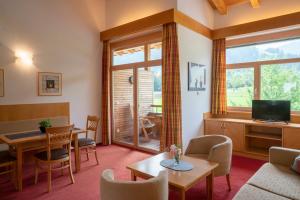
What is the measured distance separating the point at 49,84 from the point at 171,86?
2.56 m

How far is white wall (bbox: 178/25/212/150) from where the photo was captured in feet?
13.2

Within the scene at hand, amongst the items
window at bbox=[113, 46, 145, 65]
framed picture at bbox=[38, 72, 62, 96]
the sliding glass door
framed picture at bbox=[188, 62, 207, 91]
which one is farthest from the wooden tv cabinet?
framed picture at bbox=[38, 72, 62, 96]

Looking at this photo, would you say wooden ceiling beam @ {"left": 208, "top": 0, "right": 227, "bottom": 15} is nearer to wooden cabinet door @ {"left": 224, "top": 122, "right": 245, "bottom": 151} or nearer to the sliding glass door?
the sliding glass door

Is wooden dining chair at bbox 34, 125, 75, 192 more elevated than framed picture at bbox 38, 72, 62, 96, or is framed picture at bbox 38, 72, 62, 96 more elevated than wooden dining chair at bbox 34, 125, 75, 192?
framed picture at bbox 38, 72, 62, 96

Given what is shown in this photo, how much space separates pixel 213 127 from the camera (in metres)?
4.71

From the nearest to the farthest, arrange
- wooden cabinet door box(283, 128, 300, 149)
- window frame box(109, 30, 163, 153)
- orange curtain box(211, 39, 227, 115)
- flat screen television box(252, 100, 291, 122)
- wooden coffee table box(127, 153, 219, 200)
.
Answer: wooden coffee table box(127, 153, 219, 200) → wooden cabinet door box(283, 128, 300, 149) → flat screen television box(252, 100, 291, 122) → window frame box(109, 30, 163, 153) → orange curtain box(211, 39, 227, 115)

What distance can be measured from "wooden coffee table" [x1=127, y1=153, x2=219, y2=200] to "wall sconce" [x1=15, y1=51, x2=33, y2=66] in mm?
3061

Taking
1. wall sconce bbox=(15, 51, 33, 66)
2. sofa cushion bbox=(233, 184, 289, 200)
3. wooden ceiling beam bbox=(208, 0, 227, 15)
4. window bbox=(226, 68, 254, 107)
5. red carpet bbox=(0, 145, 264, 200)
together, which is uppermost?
wooden ceiling beam bbox=(208, 0, 227, 15)

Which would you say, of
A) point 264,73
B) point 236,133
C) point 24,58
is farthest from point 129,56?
point 264,73

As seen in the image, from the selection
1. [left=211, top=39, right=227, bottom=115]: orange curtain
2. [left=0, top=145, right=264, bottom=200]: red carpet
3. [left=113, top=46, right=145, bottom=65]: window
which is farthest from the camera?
[left=211, top=39, right=227, bottom=115]: orange curtain

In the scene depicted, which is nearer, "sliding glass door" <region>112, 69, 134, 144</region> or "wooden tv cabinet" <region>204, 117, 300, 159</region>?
"wooden tv cabinet" <region>204, 117, 300, 159</region>

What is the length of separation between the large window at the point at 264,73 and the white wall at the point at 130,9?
2110 mm

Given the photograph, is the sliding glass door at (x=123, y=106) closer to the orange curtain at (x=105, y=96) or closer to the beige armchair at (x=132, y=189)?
the orange curtain at (x=105, y=96)

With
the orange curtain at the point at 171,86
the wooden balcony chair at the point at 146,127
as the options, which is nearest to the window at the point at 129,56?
the orange curtain at the point at 171,86
